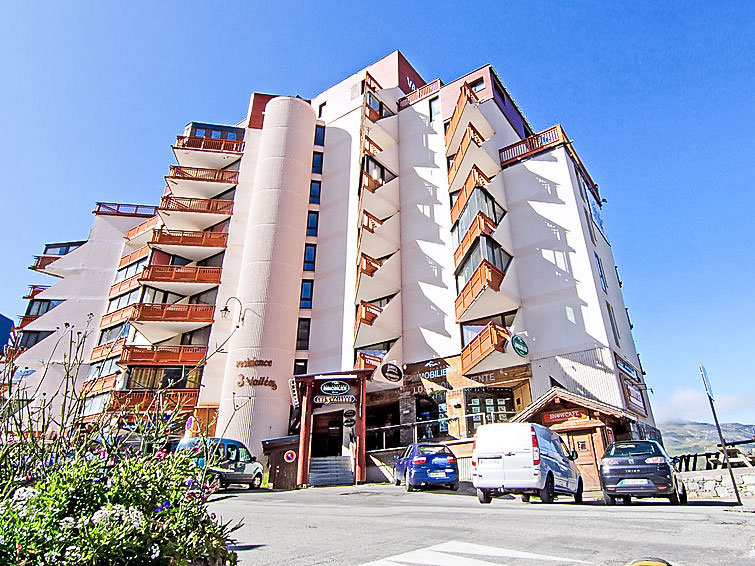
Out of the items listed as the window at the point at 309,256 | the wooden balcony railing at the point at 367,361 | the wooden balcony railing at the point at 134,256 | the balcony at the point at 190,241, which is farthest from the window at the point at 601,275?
the wooden balcony railing at the point at 134,256

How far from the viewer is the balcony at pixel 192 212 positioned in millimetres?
34469

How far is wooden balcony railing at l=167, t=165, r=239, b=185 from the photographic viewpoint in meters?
35.8

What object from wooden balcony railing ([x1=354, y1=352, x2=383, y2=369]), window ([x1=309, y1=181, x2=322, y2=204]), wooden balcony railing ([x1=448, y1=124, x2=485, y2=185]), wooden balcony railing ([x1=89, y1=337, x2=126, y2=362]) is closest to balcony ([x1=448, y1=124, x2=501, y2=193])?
wooden balcony railing ([x1=448, y1=124, x2=485, y2=185])

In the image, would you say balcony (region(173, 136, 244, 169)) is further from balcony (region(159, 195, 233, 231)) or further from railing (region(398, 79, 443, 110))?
railing (region(398, 79, 443, 110))

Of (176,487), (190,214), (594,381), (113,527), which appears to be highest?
(190,214)

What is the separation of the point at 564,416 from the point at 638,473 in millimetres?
6189

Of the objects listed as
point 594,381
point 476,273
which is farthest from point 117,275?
point 594,381

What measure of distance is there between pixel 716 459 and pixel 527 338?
8.38 m

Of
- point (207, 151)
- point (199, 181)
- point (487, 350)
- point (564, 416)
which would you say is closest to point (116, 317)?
point (199, 181)

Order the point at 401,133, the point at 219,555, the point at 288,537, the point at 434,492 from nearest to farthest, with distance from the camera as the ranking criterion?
the point at 219,555
the point at 288,537
the point at 434,492
the point at 401,133

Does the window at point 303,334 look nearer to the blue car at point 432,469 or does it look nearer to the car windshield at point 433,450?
the car windshield at point 433,450

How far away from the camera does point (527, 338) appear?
22.2 meters

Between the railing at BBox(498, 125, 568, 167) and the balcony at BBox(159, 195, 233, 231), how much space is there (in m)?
19.9

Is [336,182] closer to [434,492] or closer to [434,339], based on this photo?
[434,339]
